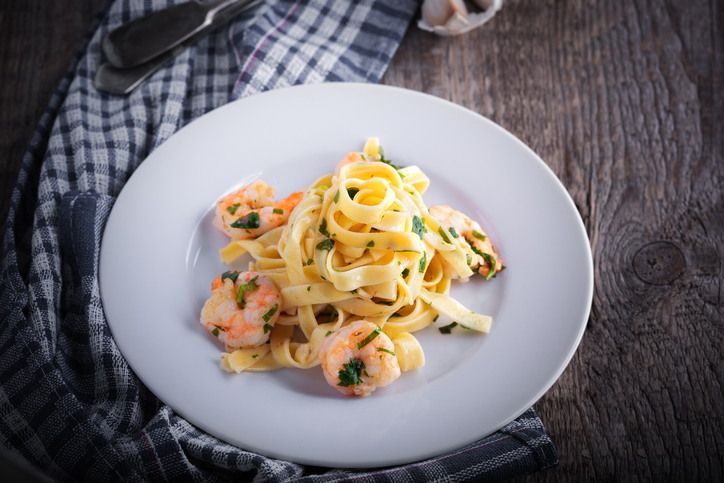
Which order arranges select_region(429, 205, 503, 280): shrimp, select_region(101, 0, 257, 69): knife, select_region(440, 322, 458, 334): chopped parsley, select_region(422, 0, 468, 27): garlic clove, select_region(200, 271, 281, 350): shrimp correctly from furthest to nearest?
1. select_region(422, 0, 468, 27): garlic clove
2. select_region(101, 0, 257, 69): knife
3. select_region(429, 205, 503, 280): shrimp
4. select_region(440, 322, 458, 334): chopped parsley
5. select_region(200, 271, 281, 350): shrimp

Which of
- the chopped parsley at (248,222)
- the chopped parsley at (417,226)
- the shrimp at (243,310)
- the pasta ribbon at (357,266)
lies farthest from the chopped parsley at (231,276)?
the chopped parsley at (417,226)

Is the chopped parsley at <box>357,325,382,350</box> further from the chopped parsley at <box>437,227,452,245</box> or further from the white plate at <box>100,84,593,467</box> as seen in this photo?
the chopped parsley at <box>437,227,452,245</box>

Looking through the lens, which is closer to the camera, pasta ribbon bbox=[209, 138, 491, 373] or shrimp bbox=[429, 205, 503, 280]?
pasta ribbon bbox=[209, 138, 491, 373]

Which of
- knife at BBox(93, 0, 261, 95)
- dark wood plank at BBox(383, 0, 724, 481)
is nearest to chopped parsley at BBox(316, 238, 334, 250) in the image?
dark wood plank at BBox(383, 0, 724, 481)

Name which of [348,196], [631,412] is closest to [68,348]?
[348,196]

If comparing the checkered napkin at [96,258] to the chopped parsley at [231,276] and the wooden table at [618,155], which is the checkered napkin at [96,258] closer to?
the wooden table at [618,155]

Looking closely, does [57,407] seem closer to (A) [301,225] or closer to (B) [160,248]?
(B) [160,248]
